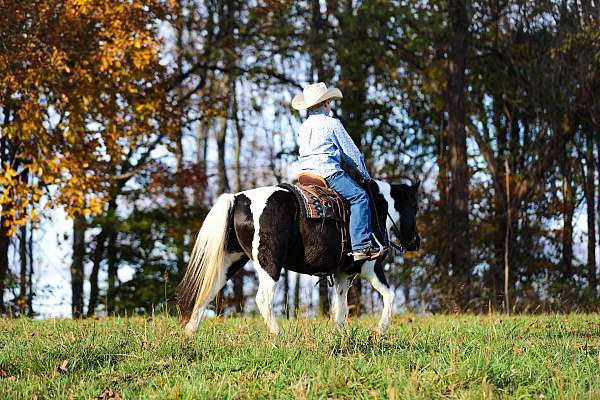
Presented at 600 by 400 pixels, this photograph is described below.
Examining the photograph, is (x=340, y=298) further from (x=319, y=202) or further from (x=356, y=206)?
(x=319, y=202)

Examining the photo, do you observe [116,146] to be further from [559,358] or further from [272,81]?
[559,358]

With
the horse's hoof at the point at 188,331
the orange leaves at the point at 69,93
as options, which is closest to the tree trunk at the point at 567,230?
the orange leaves at the point at 69,93

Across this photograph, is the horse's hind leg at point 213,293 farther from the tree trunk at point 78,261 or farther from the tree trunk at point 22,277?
the tree trunk at point 78,261

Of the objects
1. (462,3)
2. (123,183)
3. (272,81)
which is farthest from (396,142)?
(123,183)

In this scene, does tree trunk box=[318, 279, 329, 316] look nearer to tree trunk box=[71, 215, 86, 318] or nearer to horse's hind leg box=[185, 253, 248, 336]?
tree trunk box=[71, 215, 86, 318]

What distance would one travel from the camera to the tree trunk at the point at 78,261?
75.8 ft

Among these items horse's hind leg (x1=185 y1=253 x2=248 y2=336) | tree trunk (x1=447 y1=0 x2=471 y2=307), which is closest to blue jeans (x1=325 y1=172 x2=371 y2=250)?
horse's hind leg (x1=185 y1=253 x2=248 y2=336)

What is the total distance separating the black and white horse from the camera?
29.2 ft

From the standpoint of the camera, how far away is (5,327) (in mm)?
10086

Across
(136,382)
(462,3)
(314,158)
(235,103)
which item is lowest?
(136,382)

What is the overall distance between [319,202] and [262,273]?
100 cm

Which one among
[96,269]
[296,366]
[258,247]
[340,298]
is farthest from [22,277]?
[296,366]

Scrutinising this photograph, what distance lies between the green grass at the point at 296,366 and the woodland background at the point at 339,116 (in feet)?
34.6

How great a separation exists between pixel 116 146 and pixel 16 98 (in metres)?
2.48
